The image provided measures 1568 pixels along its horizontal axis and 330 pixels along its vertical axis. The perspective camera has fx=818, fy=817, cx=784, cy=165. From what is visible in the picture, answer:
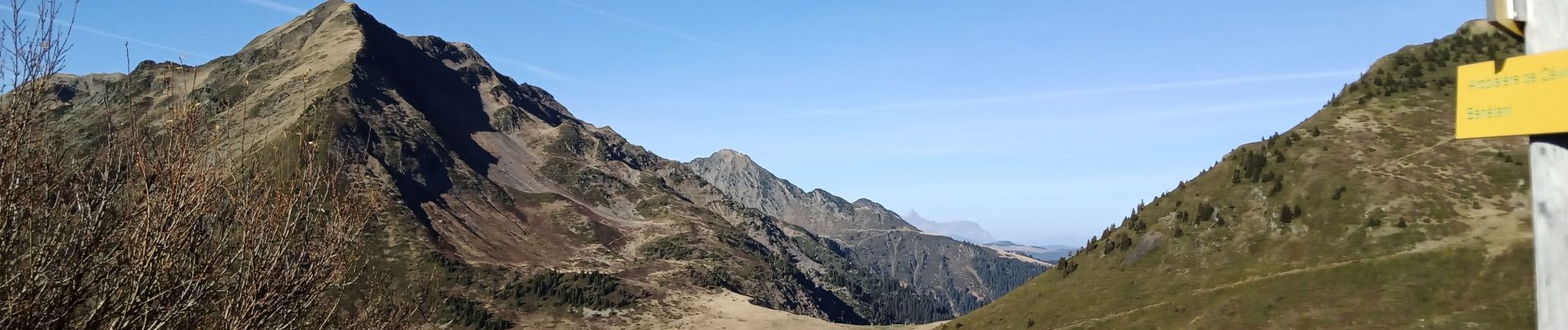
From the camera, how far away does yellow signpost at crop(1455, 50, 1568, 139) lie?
13.9 feet

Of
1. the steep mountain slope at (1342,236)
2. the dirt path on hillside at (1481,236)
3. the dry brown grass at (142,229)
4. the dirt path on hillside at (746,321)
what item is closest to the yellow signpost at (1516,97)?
the dry brown grass at (142,229)

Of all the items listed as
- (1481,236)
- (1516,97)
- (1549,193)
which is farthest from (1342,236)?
(1516,97)

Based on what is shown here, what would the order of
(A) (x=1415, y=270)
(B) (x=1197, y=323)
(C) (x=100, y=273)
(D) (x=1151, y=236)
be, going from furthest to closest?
(D) (x=1151, y=236) → (B) (x=1197, y=323) → (A) (x=1415, y=270) → (C) (x=100, y=273)

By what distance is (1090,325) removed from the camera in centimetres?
8894

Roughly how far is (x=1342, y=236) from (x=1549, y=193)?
100142 millimetres

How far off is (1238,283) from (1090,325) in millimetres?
15557

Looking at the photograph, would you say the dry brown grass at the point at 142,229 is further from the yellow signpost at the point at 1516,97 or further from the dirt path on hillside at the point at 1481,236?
the dirt path on hillside at the point at 1481,236

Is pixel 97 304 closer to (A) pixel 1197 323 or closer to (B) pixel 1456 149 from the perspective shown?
(A) pixel 1197 323

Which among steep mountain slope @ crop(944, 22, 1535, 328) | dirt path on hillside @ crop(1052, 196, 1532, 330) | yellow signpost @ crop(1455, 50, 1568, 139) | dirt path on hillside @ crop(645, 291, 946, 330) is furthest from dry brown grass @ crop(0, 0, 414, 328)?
dirt path on hillside @ crop(645, 291, 946, 330)

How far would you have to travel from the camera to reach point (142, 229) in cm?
1291

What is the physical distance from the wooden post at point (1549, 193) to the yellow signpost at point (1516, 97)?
165mm

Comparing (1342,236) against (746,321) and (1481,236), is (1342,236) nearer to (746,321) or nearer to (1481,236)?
(1481,236)

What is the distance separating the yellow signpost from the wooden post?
0.16 m

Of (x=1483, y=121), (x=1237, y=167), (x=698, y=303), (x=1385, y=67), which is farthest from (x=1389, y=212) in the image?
(x=698, y=303)
